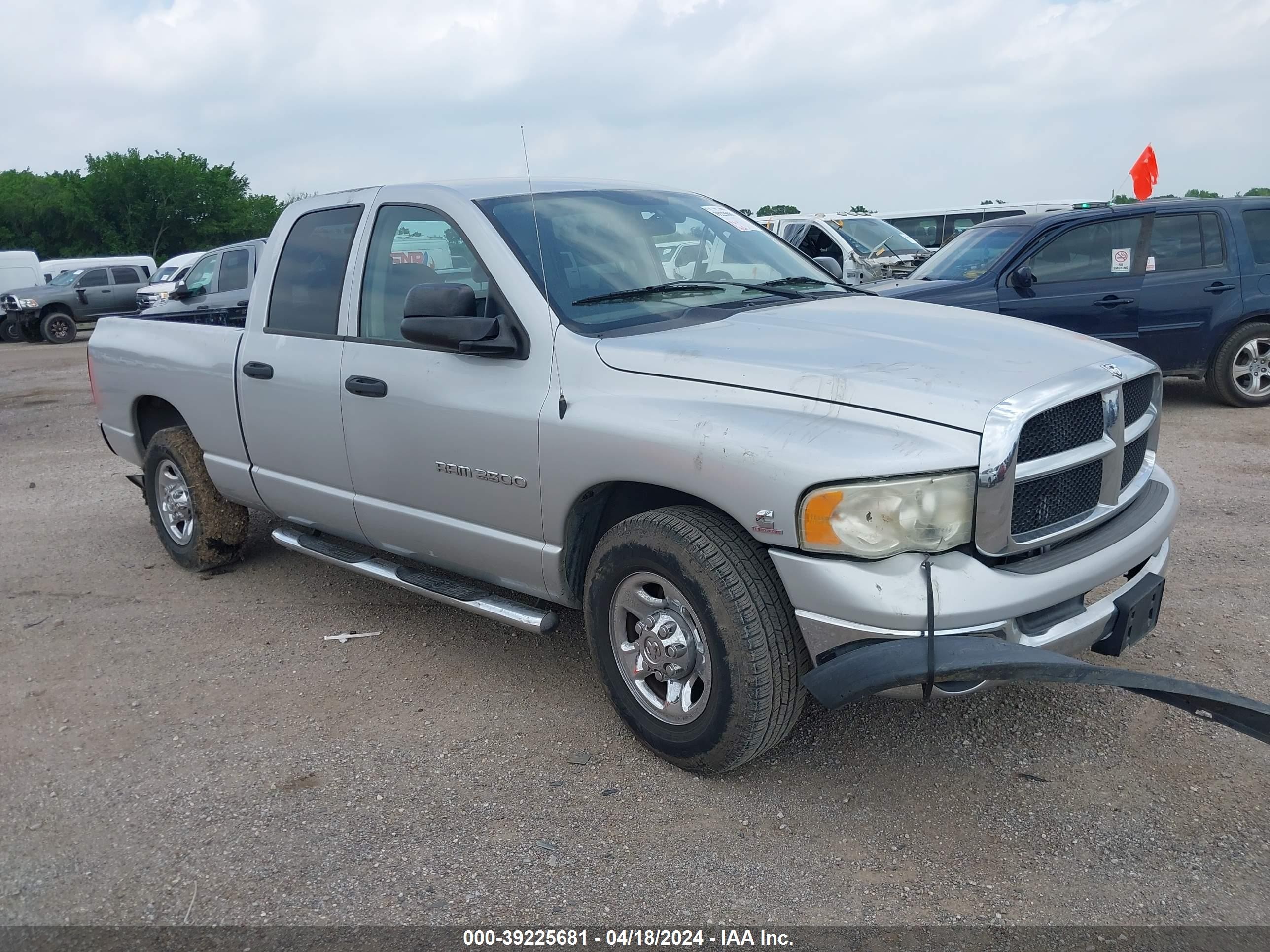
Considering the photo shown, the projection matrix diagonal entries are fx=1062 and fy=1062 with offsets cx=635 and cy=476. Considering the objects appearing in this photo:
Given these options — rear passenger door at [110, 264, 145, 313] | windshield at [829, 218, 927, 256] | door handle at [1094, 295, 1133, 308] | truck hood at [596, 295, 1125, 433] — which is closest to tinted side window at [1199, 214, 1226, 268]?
door handle at [1094, 295, 1133, 308]

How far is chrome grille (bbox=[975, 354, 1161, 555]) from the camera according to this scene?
9.16 ft

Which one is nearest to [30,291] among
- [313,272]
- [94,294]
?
[94,294]

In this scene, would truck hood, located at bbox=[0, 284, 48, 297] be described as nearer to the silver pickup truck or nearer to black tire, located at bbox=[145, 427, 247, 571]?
black tire, located at bbox=[145, 427, 247, 571]

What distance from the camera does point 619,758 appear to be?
3.58 meters

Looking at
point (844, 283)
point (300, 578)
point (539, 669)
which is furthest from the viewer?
point (300, 578)

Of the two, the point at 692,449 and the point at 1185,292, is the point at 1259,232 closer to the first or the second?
the point at 1185,292

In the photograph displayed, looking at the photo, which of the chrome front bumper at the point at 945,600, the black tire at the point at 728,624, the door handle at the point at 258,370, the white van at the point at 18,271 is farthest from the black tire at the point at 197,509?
the white van at the point at 18,271

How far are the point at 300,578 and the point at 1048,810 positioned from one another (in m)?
3.92

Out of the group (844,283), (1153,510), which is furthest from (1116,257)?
(1153,510)

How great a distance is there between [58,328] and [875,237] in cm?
1735

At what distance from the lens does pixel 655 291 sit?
3895 millimetres

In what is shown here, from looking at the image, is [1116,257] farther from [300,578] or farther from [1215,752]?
[300,578]

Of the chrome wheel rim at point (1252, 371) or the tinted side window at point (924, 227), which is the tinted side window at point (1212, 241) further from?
the tinted side window at point (924, 227)

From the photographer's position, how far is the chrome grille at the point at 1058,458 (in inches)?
110
